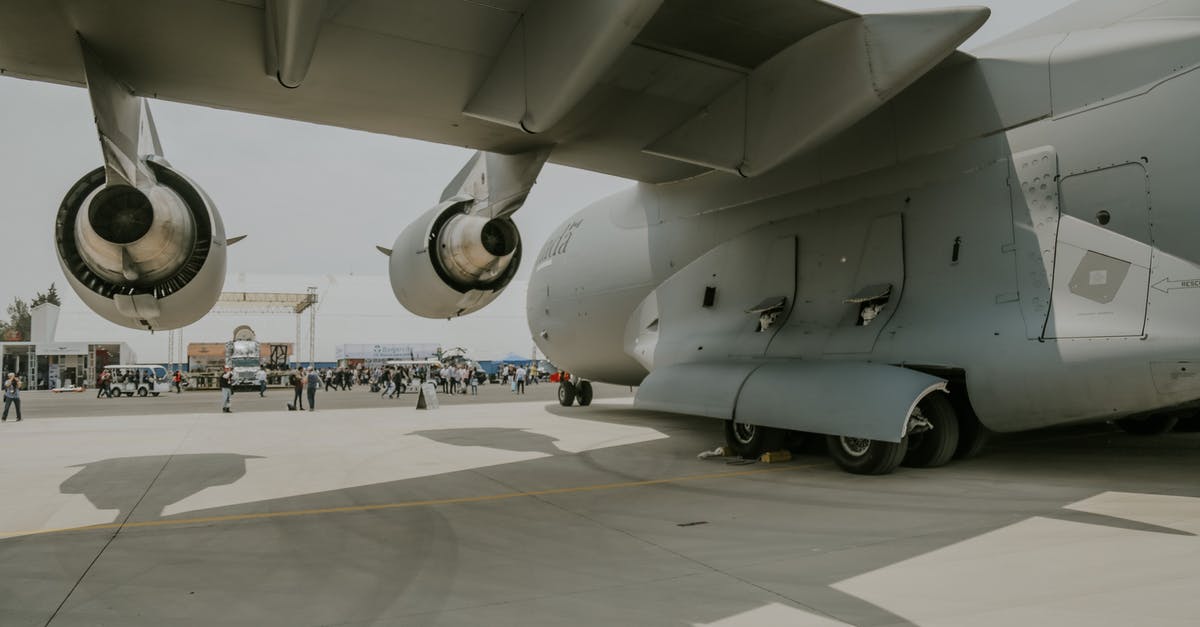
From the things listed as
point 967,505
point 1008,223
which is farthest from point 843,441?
point 1008,223

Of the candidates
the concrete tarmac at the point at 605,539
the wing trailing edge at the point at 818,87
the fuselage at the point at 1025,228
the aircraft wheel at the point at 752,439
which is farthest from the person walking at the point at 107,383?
the wing trailing edge at the point at 818,87

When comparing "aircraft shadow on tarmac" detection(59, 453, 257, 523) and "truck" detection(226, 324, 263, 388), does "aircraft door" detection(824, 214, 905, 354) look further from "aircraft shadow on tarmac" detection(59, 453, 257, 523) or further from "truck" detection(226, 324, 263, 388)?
"truck" detection(226, 324, 263, 388)

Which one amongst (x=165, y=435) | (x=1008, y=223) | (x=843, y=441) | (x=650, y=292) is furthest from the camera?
(x=165, y=435)

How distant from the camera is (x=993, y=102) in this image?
809cm

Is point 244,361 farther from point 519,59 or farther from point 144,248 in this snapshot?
point 519,59

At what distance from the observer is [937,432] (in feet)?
27.3

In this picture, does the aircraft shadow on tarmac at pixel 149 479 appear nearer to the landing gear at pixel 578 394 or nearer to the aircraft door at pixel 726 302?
the aircraft door at pixel 726 302

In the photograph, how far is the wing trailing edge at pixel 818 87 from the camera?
20.9ft

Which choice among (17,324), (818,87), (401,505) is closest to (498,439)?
(401,505)

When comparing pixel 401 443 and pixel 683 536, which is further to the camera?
pixel 401 443

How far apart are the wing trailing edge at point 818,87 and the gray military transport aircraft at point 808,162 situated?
0.09 ft

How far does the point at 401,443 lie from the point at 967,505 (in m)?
9.29

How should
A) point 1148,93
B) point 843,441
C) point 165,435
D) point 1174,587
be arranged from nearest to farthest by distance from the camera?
point 1174,587, point 1148,93, point 843,441, point 165,435

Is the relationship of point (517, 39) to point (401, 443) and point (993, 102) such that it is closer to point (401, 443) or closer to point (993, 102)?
point (993, 102)
